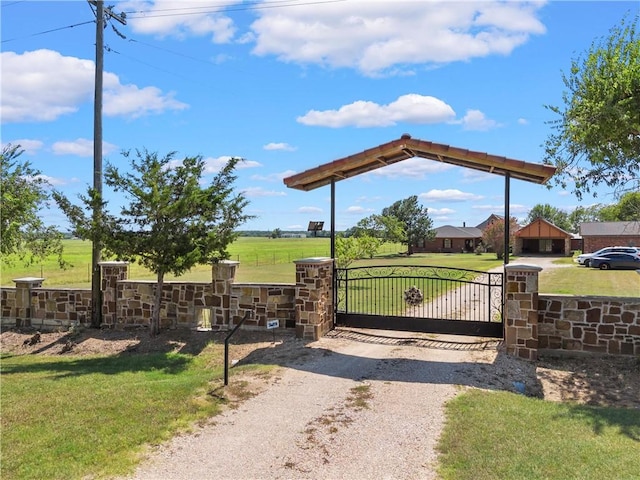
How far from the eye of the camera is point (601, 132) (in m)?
9.37

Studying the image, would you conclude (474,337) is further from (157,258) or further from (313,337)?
(157,258)

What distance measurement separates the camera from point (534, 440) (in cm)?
505

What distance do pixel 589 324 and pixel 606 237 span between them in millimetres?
40010

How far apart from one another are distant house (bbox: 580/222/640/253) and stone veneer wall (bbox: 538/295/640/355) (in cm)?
3919

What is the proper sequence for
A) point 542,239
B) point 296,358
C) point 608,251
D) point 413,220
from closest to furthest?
1. point 296,358
2. point 608,251
3. point 542,239
4. point 413,220

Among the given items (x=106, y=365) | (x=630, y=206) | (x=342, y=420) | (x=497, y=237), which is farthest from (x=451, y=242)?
(x=342, y=420)

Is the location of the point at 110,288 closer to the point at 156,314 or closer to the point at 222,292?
the point at 156,314

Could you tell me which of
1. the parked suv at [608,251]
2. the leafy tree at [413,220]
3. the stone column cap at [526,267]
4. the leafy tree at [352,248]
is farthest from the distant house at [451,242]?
the stone column cap at [526,267]

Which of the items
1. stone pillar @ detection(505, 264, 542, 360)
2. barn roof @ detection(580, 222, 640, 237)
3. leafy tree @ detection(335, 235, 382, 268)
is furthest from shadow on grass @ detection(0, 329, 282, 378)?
barn roof @ detection(580, 222, 640, 237)

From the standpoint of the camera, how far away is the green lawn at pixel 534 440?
4375 mm

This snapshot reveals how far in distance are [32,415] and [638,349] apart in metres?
9.62

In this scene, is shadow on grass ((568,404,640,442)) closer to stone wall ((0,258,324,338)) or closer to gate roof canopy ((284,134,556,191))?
gate roof canopy ((284,134,556,191))

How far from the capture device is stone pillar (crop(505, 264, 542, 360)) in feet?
28.3

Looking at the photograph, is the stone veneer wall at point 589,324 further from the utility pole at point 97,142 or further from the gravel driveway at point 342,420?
the utility pole at point 97,142
